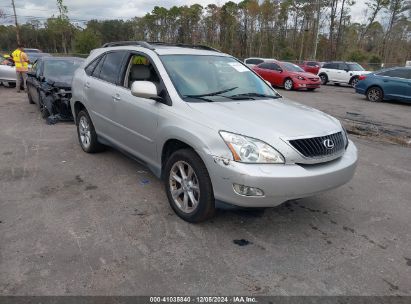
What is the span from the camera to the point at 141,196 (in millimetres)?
4422

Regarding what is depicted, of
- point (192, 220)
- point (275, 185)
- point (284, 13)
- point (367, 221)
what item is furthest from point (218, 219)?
point (284, 13)

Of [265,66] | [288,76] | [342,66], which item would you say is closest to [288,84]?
[288,76]

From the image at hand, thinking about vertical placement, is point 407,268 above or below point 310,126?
below

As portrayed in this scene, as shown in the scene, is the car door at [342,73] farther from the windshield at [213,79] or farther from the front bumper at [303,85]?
the windshield at [213,79]

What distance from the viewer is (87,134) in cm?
594

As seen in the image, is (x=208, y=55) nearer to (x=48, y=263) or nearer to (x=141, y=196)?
(x=141, y=196)

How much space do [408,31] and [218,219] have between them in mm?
48243

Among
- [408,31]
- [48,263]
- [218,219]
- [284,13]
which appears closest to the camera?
[48,263]

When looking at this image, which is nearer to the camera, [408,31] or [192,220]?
[192,220]

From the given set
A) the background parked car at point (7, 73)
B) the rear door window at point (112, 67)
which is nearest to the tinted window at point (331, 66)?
the background parked car at point (7, 73)

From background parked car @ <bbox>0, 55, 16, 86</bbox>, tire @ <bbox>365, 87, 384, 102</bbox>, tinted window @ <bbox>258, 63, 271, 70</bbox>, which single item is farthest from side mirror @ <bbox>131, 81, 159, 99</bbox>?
tinted window @ <bbox>258, 63, 271, 70</bbox>

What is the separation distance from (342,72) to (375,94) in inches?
298

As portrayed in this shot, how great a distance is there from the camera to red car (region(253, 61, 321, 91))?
18.0 meters

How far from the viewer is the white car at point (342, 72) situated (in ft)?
70.4
